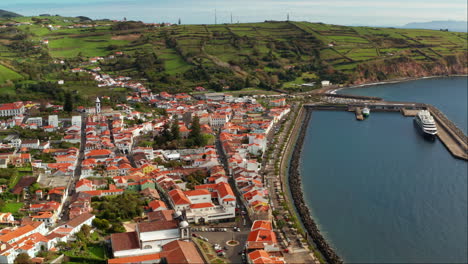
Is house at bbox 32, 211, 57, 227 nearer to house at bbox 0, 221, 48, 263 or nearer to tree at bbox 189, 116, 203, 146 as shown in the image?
house at bbox 0, 221, 48, 263

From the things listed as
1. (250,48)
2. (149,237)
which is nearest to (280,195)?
(149,237)

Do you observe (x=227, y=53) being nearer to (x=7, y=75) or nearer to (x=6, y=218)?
(x=7, y=75)

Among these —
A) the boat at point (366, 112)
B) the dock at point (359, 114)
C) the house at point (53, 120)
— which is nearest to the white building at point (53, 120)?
the house at point (53, 120)

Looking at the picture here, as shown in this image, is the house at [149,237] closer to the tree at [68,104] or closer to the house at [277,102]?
the tree at [68,104]

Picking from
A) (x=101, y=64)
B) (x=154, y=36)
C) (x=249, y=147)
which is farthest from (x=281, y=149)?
(x=154, y=36)

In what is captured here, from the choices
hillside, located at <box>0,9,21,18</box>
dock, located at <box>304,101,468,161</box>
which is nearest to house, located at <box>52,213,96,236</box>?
dock, located at <box>304,101,468,161</box>

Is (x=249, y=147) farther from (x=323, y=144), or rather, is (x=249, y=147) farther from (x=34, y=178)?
(x=34, y=178)
